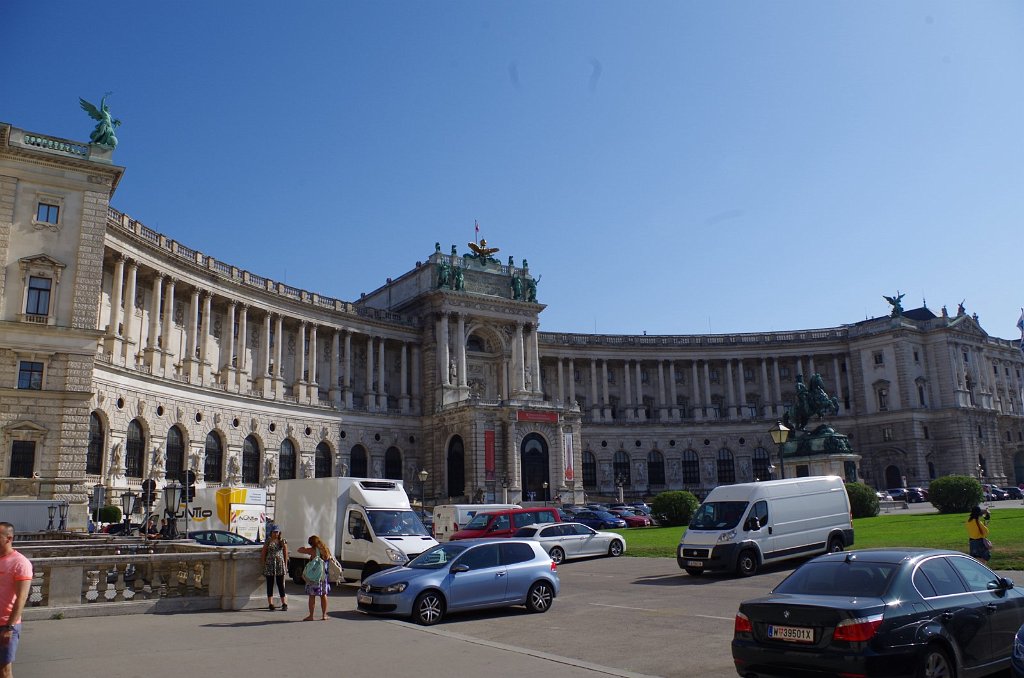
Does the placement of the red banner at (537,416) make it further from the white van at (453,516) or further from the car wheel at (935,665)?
the car wheel at (935,665)

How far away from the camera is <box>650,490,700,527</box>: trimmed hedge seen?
4900 cm

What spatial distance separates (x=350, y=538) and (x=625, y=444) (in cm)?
6653

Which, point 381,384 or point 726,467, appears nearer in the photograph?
point 381,384

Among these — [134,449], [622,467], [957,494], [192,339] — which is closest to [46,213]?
[134,449]

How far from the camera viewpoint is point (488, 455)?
71188mm

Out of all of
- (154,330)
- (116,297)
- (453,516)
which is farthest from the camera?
(154,330)

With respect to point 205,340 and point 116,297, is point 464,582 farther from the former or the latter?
point 205,340

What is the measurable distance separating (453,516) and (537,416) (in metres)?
32.1

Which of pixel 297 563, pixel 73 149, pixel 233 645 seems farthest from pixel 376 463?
pixel 233 645

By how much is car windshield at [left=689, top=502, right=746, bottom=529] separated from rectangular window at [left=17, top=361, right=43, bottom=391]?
32403 millimetres

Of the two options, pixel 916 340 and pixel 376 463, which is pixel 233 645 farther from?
pixel 916 340

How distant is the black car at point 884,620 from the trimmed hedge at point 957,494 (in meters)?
38.6

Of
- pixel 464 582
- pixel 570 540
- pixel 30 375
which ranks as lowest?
pixel 464 582

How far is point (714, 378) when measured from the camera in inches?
3920
